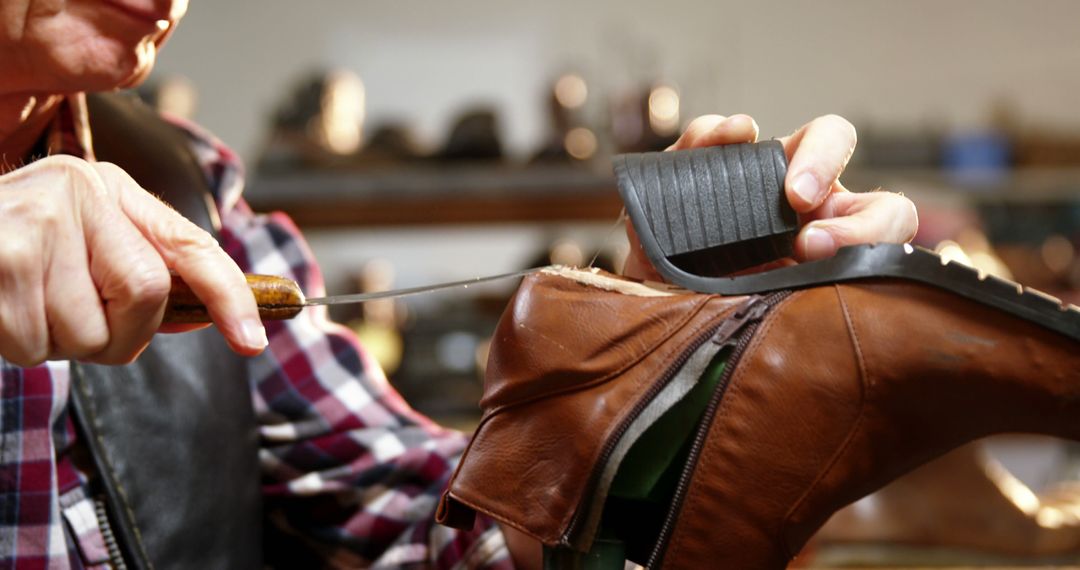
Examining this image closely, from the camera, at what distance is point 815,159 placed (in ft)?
2.09

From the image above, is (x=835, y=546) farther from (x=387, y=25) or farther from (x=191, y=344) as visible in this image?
(x=387, y=25)

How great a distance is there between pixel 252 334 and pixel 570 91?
186cm

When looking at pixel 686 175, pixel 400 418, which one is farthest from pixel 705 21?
pixel 686 175

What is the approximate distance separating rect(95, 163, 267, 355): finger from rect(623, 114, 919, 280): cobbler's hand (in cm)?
31

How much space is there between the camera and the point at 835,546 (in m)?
1.23

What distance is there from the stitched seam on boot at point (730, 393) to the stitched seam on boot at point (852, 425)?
0.09 ft

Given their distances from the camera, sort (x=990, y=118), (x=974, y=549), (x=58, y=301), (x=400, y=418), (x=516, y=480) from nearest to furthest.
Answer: (x=58, y=301)
(x=516, y=480)
(x=400, y=418)
(x=974, y=549)
(x=990, y=118)

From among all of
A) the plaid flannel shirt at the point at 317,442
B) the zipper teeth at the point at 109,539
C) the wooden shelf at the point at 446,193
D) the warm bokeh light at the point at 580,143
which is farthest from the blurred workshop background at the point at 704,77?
the zipper teeth at the point at 109,539

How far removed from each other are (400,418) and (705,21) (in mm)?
2562

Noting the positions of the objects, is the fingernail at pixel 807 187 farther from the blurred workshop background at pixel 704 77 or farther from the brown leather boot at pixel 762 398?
the blurred workshop background at pixel 704 77

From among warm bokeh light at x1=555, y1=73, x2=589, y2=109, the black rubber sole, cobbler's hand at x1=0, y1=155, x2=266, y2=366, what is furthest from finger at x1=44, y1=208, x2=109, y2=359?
warm bokeh light at x1=555, y1=73, x2=589, y2=109

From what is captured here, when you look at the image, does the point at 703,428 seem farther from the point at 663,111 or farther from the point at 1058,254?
the point at 1058,254

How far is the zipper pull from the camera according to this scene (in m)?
0.57

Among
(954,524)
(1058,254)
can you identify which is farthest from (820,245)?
(1058,254)
